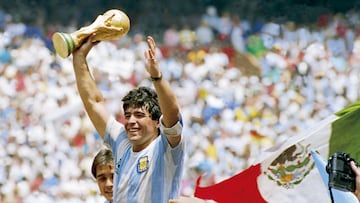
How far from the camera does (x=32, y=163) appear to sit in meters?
8.10

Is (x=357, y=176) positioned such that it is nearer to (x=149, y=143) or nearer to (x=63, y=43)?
(x=149, y=143)

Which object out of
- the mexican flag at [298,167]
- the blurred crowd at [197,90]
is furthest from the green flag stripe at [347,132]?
the blurred crowd at [197,90]

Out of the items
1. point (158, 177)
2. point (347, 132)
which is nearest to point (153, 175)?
point (158, 177)

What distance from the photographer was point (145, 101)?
3.40 meters

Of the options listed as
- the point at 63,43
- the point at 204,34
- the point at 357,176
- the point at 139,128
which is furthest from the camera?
the point at 204,34

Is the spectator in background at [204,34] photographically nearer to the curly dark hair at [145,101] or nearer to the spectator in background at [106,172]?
the spectator in background at [106,172]

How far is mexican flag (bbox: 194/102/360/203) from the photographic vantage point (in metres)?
3.92

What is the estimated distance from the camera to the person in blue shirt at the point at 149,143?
3182 millimetres

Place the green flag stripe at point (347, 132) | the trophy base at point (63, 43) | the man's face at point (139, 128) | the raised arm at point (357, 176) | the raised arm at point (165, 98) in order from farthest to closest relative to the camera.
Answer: the green flag stripe at point (347, 132) < the trophy base at point (63, 43) < the man's face at point (139, 128) < the raised arm at point (165, 98) < the raised arm at point (357, 176)

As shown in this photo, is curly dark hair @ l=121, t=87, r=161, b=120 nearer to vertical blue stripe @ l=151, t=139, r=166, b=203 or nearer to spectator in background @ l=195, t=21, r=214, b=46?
vertical blue stripe @ l=151, t=139, r=166, b=203

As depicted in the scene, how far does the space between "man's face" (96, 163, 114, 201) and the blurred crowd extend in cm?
374

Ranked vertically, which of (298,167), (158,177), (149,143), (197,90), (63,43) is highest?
(63,43)

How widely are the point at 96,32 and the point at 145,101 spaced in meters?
0.42

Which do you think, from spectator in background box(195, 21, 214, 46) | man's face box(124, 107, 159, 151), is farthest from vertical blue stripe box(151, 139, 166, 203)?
spectator in background box(195, 21, 214, 46)
